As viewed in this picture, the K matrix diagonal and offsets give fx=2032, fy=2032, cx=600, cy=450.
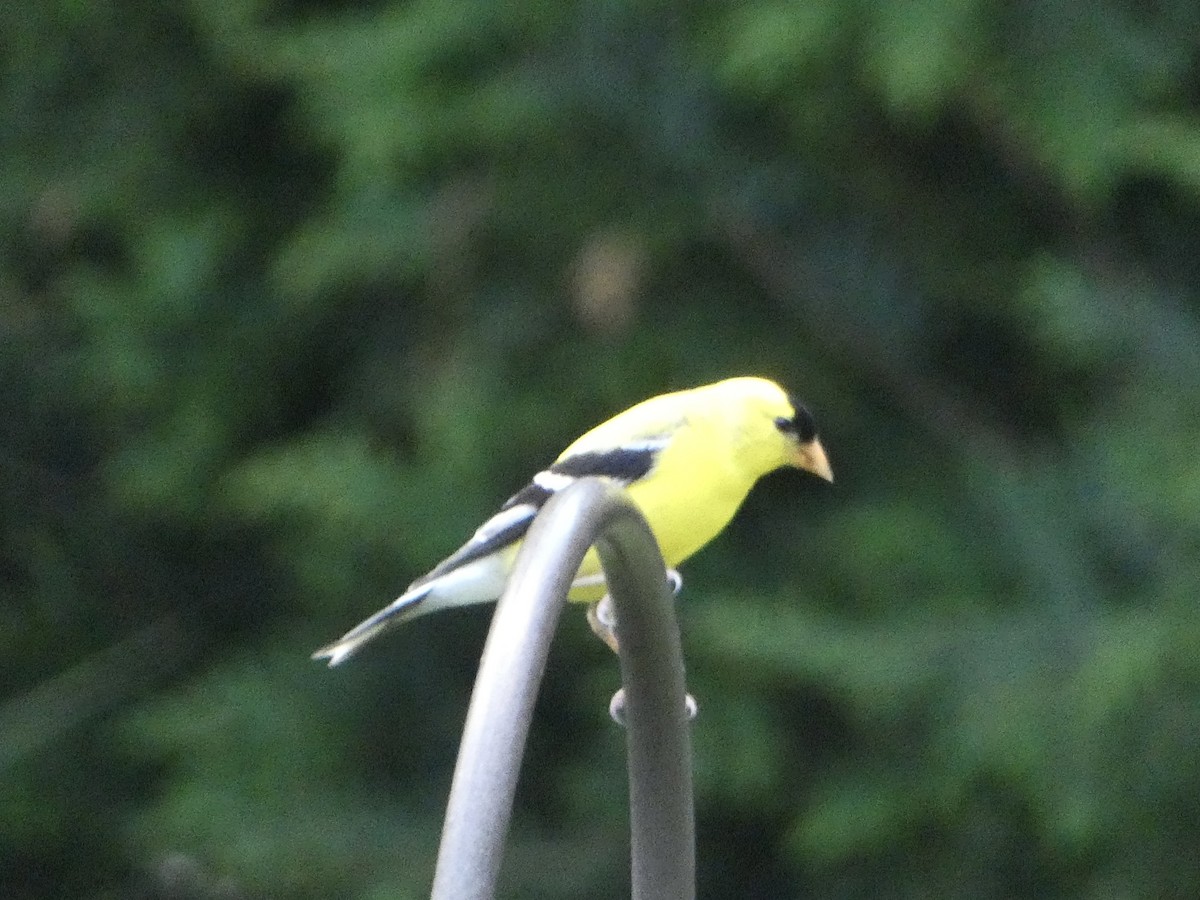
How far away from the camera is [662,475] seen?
248 centimetres

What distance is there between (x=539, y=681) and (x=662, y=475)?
106 centimetres

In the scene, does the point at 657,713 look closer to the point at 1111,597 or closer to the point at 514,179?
the point at 1111,597

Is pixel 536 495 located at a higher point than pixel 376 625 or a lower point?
higher

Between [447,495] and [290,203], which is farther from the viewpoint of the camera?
[290,203]

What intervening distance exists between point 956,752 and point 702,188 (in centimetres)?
127

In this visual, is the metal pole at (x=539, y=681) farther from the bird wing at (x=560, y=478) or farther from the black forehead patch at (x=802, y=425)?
the black forehead patch at (x=802, y=425)

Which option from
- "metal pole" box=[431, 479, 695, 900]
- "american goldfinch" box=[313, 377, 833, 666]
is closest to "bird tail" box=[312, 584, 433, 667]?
"american goldfinch" box=[313, 377, 833, 666]

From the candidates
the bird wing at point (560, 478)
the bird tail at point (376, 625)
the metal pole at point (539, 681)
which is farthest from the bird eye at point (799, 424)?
the metal pole at point (539, 681)

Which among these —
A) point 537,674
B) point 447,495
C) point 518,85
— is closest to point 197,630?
point 447,495

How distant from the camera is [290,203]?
4.88 m

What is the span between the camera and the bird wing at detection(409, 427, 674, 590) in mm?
2443

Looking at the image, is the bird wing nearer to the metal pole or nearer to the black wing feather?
the black wing feather

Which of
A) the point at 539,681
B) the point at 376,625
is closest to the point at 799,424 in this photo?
the point at 376,625

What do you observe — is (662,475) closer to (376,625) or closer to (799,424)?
(799,424)
